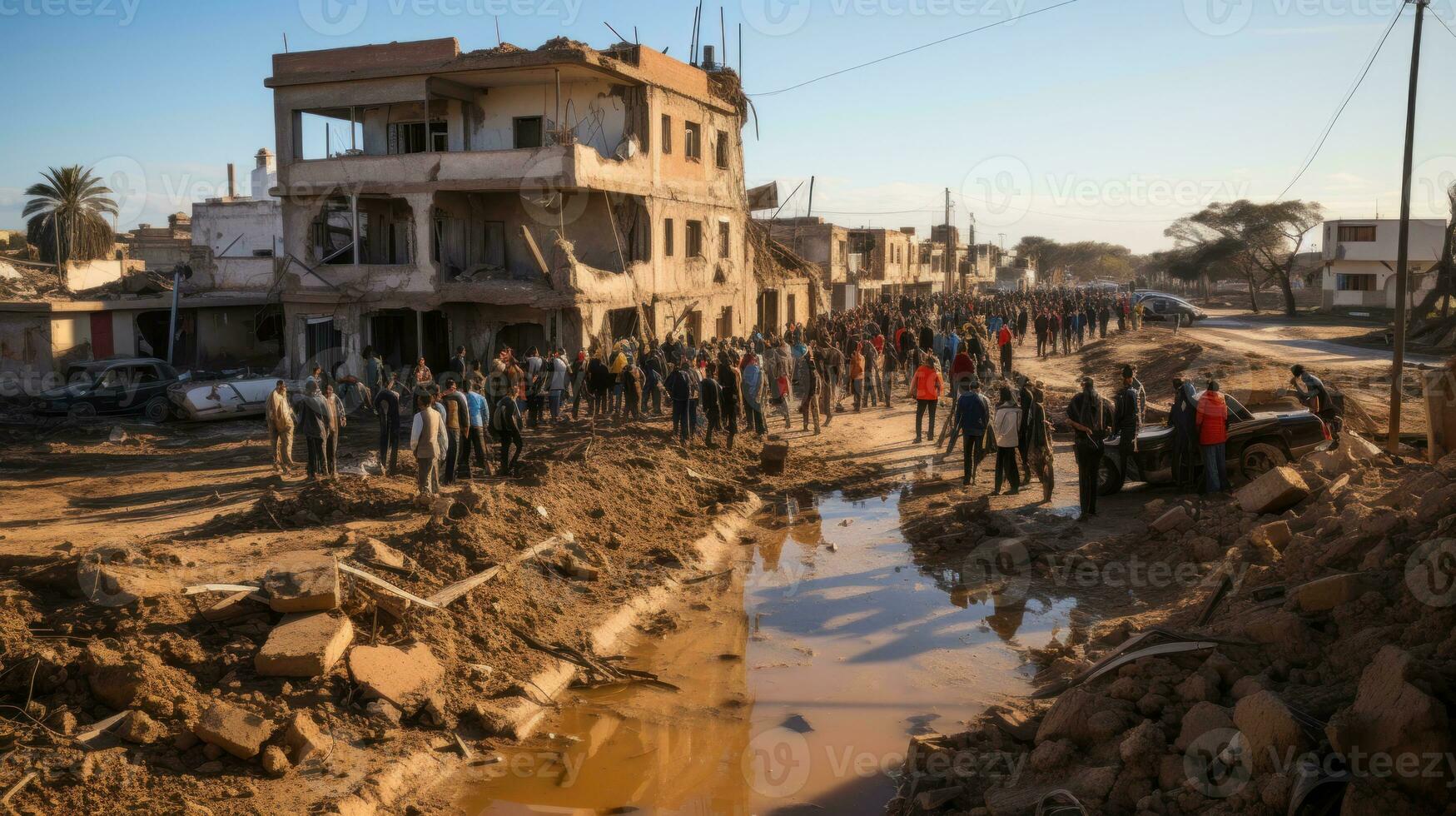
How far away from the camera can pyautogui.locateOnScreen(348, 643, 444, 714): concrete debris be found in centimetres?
741

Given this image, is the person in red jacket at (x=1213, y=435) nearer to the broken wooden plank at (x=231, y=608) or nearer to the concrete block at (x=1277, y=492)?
the concrete block at (x=1277, y=492)

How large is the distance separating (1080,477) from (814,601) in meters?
4.33

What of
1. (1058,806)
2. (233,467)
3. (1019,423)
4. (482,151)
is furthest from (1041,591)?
(482,151)

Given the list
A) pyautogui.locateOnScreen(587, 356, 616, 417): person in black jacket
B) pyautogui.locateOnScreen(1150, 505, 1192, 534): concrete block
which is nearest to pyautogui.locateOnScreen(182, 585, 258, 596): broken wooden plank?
pyautogui.locateOnScreen(1150, 505, 1192, 534): concrete block

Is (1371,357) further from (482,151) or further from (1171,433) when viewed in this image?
(482,151)

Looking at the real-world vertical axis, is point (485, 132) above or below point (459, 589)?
above

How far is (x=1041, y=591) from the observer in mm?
10766

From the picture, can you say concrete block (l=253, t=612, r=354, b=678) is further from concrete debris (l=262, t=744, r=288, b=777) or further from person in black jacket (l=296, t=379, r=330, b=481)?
person in black jacket (l=296, t=379, r=330, b=481)

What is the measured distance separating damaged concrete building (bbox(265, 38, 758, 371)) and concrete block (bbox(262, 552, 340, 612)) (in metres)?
16.2

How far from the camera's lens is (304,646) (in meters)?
7.37

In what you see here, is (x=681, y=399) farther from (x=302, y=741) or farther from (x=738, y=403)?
(x=302, y=741)

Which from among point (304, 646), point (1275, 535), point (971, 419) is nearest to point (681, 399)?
point (971, 419)

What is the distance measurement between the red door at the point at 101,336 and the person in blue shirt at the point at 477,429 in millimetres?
17201

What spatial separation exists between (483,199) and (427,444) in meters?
16.0
